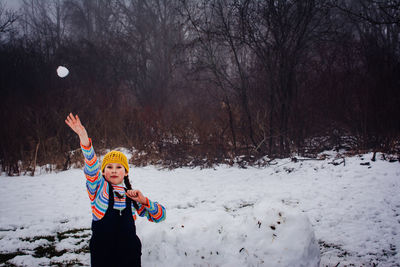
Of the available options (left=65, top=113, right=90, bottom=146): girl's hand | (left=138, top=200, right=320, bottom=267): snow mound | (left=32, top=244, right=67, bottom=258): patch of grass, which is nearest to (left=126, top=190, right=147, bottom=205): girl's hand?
(left=65, top=113, right=90, bottom=146): girl's hand

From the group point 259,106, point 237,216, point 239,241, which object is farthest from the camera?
point 259,106

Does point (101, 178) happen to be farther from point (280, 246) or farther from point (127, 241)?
point (280, 246)

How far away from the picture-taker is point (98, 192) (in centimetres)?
188

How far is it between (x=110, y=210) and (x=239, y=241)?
1089 millimetres

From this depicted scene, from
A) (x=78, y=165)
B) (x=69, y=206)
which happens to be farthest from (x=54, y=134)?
(x=69, y=206)

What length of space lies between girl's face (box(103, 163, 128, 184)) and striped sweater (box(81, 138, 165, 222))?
1.2 inches

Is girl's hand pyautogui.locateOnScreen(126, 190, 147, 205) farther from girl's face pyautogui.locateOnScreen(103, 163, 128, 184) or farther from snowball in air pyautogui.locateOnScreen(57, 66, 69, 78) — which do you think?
snowball in air pyautogui.locateOnScreen(57, 66, 69, 78)

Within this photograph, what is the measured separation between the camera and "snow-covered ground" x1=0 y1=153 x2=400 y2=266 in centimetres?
236

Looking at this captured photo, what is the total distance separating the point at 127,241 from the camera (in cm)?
187

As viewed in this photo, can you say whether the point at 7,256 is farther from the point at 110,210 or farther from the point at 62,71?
the point at 62,71

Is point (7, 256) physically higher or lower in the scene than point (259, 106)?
lower

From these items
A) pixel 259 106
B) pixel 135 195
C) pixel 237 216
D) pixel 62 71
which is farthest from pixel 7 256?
pixel 62 71

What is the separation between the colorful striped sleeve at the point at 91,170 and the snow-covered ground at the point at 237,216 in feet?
2.86

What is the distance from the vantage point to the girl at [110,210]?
6.00ft
